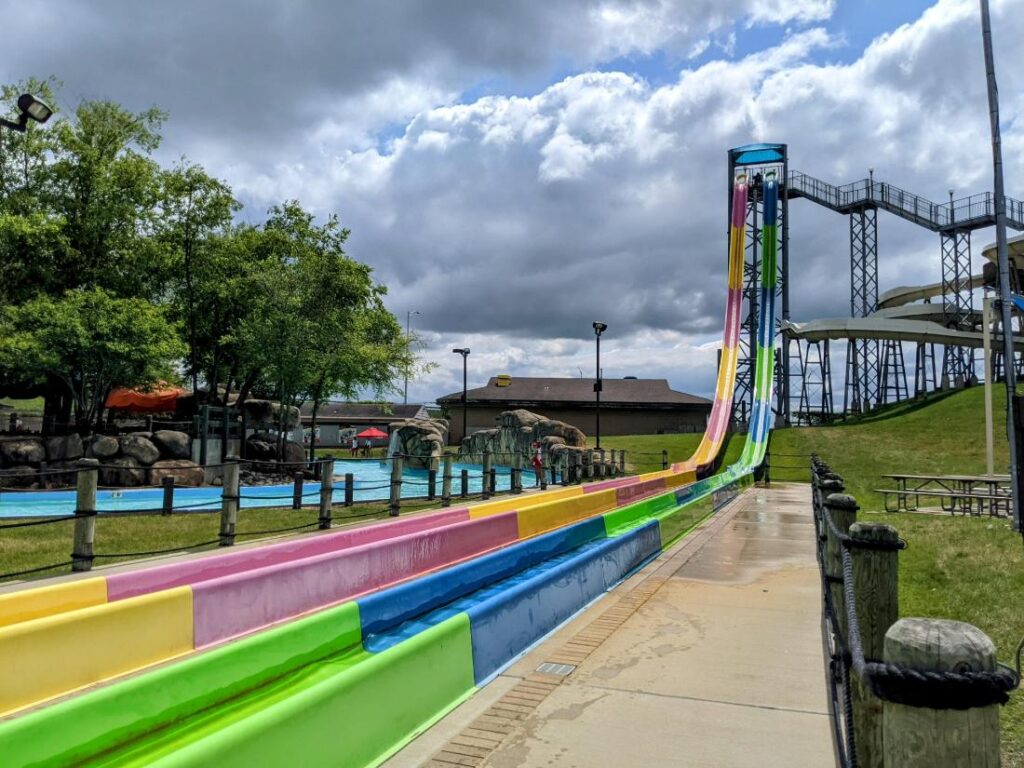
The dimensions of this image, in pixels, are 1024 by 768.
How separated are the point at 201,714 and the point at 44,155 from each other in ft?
93.8

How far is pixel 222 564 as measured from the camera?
7.22 meters

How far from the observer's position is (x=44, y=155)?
86.2 feet

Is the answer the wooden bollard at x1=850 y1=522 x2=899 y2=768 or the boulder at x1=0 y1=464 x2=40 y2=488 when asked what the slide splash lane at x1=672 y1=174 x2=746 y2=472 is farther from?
the wooden bollard at x1=850 y1=522 x2=899 y2=768

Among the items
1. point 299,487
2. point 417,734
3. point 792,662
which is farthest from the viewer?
point 299,487

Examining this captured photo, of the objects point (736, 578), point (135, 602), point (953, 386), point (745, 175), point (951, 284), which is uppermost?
point (745, 175)

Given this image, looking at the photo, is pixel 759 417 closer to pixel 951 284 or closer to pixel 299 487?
pixel 951 284

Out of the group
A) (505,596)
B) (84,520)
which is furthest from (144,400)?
(505,596)

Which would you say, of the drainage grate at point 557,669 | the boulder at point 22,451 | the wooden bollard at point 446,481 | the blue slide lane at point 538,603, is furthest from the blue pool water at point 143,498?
the drainage grate at point 557,669

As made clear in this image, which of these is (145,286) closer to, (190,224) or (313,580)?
(190,224)

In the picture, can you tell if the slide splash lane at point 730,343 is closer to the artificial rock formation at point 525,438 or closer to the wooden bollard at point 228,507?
the artificial rock formation at point 525,438

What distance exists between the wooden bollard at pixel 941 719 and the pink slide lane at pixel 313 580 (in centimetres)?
486

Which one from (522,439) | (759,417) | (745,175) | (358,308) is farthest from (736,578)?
(745,175)

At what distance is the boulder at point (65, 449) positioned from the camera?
19906mm

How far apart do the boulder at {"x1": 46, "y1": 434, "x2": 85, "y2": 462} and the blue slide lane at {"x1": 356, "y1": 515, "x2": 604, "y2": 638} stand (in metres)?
16.1
